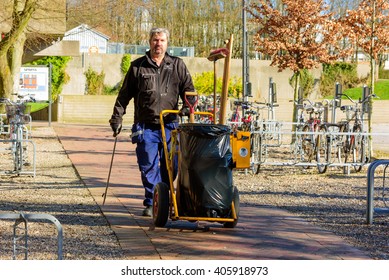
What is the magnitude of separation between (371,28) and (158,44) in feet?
32.8

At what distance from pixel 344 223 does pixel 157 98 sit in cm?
216

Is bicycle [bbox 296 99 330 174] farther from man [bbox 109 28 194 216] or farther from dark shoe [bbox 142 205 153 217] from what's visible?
man [bbox 109 28 194 216]

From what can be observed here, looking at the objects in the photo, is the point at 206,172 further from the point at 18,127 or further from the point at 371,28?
the point at 371,28

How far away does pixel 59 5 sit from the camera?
2431cm

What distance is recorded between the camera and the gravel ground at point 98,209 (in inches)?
304

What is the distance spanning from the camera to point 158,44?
8.83 metres

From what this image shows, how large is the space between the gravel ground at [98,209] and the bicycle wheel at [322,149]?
0.20m

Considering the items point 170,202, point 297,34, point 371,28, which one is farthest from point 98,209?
point 297,34

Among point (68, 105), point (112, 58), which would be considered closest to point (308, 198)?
point (68, 105)

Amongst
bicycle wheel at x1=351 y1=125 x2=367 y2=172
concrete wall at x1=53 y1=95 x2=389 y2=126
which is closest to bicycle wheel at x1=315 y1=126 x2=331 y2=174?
bicycle wheel at x1=351 y1=125 x2=367 y2=172

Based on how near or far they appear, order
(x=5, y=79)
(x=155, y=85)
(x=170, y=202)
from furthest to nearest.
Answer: (x=5, y=79)
(x=155, y=85)
(x=170, y=202)

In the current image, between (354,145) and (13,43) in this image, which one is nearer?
(354,145)

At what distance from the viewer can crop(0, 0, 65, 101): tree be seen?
21875 mm

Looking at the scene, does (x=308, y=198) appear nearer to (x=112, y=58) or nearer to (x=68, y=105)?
(x=68, y=105)
